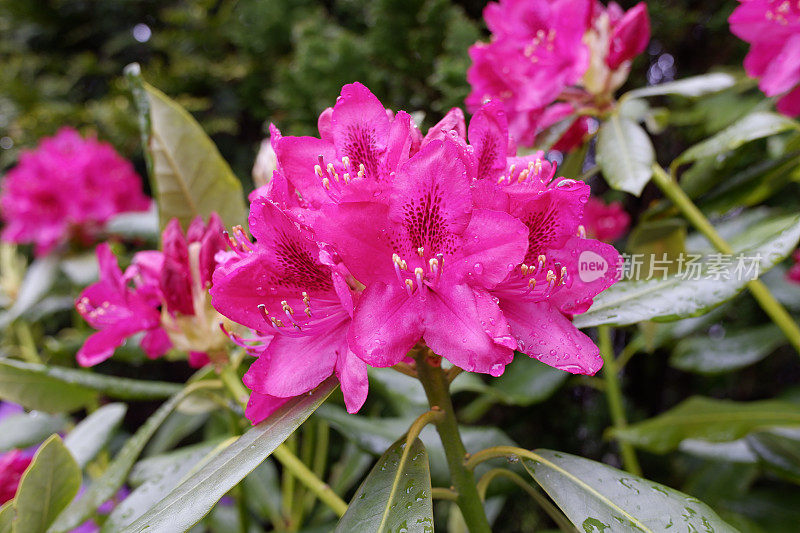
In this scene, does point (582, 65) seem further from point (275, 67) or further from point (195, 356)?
point (275, 67)

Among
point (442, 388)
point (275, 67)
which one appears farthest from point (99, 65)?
point (442, 388)

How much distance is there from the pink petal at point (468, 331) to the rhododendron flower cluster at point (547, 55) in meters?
0.51

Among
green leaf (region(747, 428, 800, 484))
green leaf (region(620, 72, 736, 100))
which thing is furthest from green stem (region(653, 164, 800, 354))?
green leaf (region(747, 428, 800, 484))

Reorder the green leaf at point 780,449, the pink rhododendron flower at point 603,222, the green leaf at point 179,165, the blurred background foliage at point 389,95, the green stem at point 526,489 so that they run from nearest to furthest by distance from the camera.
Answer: the green stem at point 526,489, the green leaf at point 179,165, the green leaf at point 780,449, the blurred background foliage at point 389,95, the pink rhododendron flower at point 603,222

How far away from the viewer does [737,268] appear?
2.08 ft

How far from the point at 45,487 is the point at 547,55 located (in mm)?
869

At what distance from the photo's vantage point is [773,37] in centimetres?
90

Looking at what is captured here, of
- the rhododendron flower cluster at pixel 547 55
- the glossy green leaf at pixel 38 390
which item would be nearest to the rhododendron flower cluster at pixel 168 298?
the glossy green leaf at pixel 38 390

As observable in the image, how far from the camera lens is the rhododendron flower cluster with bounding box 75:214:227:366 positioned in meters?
0.67

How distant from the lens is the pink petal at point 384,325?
0.45 m

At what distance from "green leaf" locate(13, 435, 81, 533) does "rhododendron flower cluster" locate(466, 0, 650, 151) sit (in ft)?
2.39

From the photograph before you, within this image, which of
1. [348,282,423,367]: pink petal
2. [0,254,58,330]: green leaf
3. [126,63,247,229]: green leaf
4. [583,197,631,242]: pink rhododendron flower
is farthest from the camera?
[583,197,631,242]: pink rhododendron flower

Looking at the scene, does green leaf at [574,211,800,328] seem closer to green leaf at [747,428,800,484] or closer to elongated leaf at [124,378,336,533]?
elongated leaf at [124,378,336,533]

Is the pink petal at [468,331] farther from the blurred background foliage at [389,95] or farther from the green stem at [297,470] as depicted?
the blurred background foliage at [389,95]
